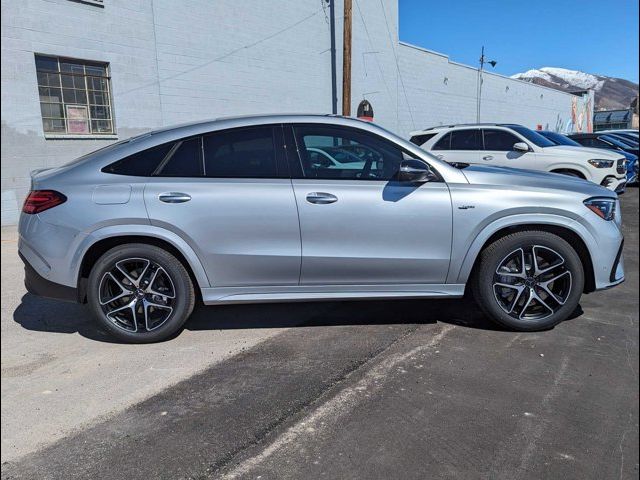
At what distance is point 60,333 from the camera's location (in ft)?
14.3

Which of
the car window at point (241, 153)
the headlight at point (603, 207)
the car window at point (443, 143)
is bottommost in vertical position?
the headlight at point (603, 207)

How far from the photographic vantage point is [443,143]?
436 inches

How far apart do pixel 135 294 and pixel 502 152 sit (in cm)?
854

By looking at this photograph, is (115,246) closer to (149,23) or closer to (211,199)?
(211,199)

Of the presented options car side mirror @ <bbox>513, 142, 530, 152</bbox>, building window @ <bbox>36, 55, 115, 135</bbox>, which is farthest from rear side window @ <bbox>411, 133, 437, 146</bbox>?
building window @ <bbox>36, 55, 115, 135</bbox>

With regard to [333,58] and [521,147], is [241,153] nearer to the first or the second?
[521,147]

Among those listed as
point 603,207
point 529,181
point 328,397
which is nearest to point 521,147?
point 603,207

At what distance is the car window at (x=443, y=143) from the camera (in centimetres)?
1102

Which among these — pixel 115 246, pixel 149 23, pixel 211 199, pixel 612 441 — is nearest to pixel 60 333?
pixel 115 246

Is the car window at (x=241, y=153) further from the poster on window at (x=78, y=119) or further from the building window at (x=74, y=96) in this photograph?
the poster on window at (x=78, y=119)

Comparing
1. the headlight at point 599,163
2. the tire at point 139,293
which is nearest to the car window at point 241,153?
the tire at point 139,293

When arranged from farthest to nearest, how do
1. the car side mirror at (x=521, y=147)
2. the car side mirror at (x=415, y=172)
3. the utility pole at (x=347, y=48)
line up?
1. the utility pole at (x=347, y=48)
2. the car side mirror at (x=521, y=147)
3. the car side mirror at (x=415, y=172)

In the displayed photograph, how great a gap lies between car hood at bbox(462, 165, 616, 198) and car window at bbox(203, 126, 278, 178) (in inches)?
62.6

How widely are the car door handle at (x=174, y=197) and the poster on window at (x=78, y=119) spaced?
8.69m
